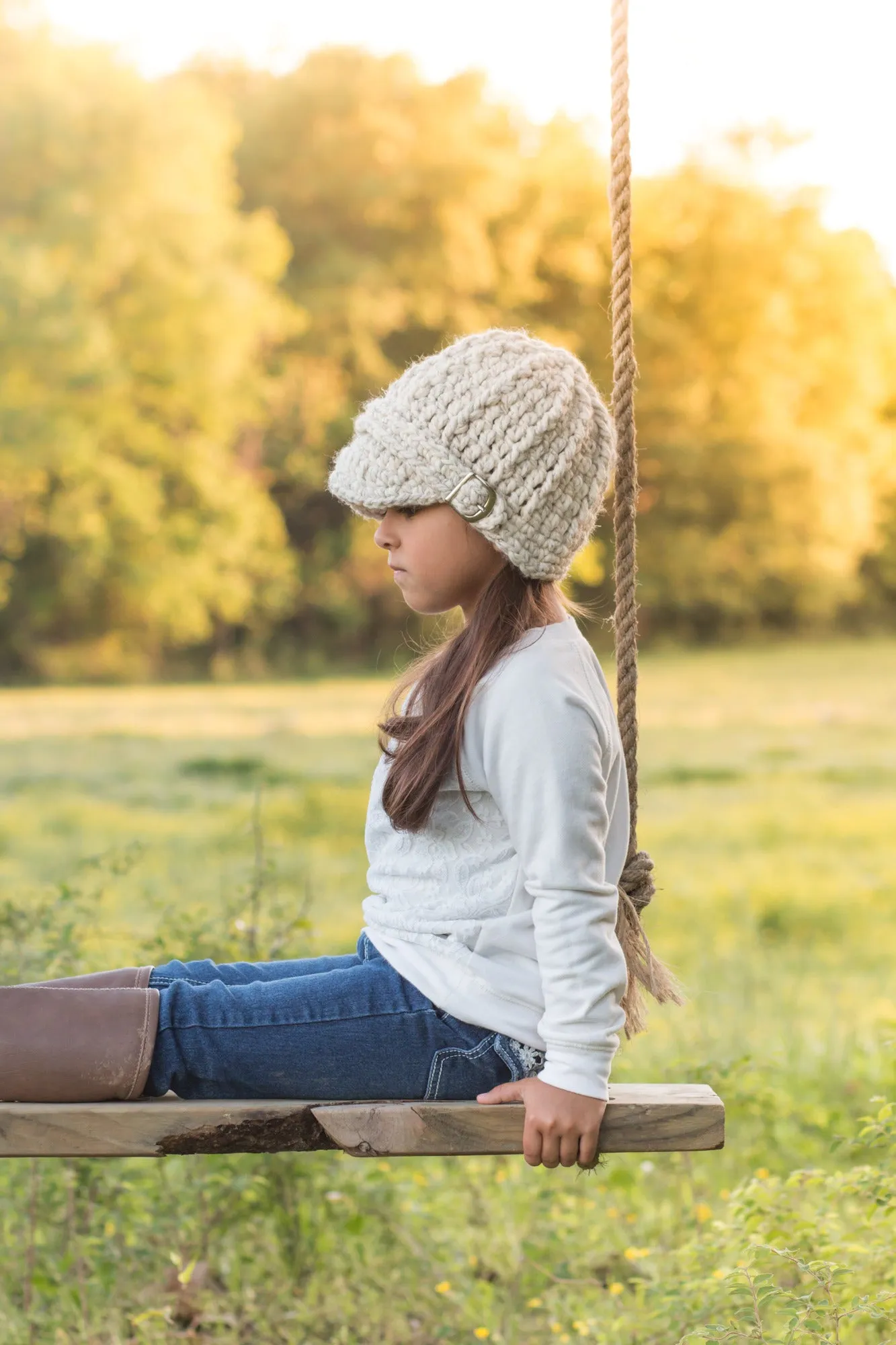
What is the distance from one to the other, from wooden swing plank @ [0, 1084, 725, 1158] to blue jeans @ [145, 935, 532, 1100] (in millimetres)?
66

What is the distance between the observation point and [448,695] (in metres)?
1.90

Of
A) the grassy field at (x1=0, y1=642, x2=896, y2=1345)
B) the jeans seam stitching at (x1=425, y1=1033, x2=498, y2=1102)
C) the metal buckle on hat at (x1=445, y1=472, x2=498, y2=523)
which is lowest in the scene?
the grassy field at (x1=0, y1=642, x2=896, y2=1345)

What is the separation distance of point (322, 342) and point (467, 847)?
22487mm

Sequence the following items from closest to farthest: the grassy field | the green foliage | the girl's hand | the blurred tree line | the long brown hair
A: the girl's hand
the long brown hair
the grassy field
the green foliage
the blurred tree line

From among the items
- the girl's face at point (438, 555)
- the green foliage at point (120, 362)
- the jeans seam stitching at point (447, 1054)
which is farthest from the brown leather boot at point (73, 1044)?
the green foliage at point (120, 362)

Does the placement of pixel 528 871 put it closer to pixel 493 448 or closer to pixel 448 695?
pixel 448 695

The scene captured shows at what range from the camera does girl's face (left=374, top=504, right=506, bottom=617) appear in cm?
195

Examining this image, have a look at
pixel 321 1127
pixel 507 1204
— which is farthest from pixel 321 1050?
pixel 507 1204

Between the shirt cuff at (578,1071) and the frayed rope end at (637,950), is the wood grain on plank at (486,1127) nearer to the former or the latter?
the shirt cuff at (578,1071)

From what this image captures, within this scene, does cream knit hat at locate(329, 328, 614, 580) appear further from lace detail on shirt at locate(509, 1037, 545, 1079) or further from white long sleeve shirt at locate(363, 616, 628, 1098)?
lace detail on shirt at locate(509, 1037, 545, 1079)

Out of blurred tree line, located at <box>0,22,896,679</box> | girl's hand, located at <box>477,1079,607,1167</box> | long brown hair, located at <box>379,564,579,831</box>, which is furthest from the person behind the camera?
blurred tree line, located at <box>0,22,896,679</box>

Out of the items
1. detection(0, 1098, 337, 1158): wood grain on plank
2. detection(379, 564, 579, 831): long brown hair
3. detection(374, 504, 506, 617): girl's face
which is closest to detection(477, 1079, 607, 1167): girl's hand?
detection(0, 1098, 337, 1158): wood grain on plank

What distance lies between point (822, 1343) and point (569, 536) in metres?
1.21

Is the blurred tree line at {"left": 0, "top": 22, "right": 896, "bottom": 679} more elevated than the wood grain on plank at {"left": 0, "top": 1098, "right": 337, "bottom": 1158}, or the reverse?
the blurred tree line at {"left": 0, "top": 22, "right": 896, "bottom": 679}
